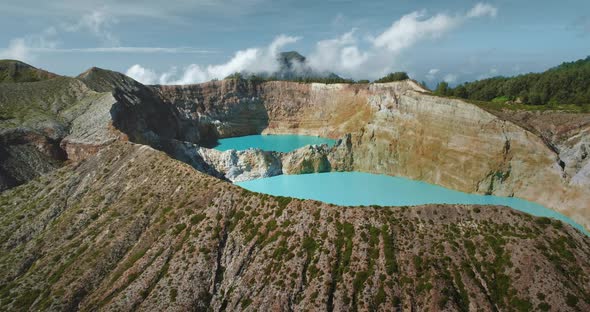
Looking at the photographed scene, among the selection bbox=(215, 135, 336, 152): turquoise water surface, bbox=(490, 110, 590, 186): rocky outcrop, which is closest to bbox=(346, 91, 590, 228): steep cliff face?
bbox=(490, 110, 590, 186): rocky outcrop

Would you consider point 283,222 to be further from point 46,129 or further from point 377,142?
point 46,129

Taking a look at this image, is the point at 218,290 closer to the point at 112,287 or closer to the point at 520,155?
the point at 112,287

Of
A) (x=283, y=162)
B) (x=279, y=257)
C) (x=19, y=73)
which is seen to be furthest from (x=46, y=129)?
(x=19, y=73)

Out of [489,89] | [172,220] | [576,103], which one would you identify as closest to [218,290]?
[172,220]

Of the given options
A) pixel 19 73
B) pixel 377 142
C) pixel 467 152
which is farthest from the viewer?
pixel 19 73

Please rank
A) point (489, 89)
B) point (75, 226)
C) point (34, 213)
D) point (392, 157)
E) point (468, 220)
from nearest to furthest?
point (468, 220), point (75, 226), point (34, 213), point (392, 157), point (489, 89)

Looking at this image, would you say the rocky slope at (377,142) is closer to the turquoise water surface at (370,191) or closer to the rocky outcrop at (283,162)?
the rocky outcrop at (283,162)
